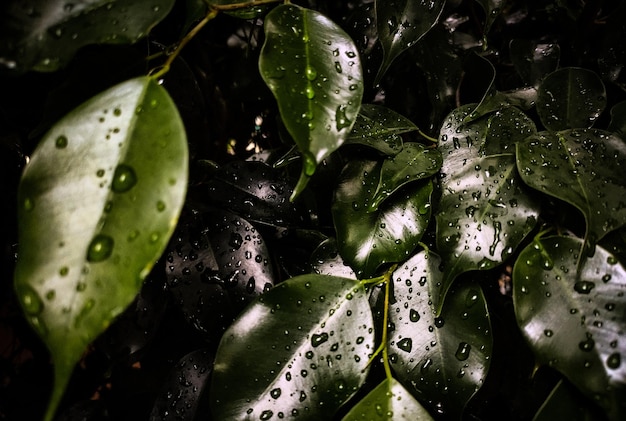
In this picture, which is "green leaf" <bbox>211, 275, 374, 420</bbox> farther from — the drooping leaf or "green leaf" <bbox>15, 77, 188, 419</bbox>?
the drooping leaf

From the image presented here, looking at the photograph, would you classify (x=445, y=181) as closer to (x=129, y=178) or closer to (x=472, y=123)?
(x=472, y=123)

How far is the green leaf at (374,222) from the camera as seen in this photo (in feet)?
1.44

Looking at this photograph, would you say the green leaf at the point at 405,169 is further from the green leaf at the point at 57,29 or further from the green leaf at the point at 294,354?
the green leaf at the point at 57,29

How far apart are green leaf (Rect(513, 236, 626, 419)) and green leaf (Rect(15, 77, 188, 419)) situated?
0.32 meters

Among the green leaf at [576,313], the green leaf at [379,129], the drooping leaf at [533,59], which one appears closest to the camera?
the green leaf at [576,313]

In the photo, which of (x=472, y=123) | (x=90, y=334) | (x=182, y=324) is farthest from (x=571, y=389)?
(x=182, y=324)

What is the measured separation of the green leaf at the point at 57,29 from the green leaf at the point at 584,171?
1.15ft

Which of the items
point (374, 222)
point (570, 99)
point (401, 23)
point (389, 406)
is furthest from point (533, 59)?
point (389, 406)

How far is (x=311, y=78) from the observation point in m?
0.36

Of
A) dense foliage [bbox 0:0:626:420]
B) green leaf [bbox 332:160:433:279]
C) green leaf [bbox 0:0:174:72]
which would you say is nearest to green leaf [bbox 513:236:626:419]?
dense foliage [bbox 0:0:626:420]

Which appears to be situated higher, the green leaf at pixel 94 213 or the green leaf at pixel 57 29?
the green leaf at pixel 57 29

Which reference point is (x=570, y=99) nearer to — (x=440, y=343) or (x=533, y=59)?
(x=533, y=59)

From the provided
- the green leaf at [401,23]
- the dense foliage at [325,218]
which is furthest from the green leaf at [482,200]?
the green leaf at [401,23]

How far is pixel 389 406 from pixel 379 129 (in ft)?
0.94
